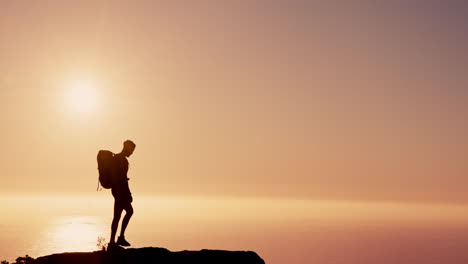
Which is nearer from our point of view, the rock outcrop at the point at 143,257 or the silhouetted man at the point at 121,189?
the rock outcrop at the point at 143,257

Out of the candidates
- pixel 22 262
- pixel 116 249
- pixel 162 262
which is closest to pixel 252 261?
pixel 162 262

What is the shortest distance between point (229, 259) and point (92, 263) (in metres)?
4.97

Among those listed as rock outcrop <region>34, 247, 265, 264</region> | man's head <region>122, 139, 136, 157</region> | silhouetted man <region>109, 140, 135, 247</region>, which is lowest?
rock outcrop <region>34, 247, 265, 264</region>

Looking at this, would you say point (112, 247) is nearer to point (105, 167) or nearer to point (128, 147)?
point (105, 167)

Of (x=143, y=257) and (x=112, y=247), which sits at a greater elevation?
(x=112, y=247)

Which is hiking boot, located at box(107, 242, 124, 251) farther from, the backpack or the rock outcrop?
the backpack

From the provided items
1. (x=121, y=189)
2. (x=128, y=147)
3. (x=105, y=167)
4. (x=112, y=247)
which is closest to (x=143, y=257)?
(x=112, y=247)

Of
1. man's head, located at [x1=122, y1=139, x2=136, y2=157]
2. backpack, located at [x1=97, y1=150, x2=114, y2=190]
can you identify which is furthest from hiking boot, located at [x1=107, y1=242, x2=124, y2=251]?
man's head, located at [x1=122, y1=139, x2=136, y2=157]

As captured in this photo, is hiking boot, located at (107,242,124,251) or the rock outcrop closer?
the rock outcrop

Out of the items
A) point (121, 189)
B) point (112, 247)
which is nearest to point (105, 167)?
point (121, 189)

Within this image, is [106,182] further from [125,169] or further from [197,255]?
[197,255]

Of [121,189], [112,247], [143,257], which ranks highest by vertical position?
[121,189]

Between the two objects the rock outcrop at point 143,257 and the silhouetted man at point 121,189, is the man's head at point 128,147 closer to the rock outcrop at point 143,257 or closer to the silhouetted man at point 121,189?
the silhouetted man at point 121,189

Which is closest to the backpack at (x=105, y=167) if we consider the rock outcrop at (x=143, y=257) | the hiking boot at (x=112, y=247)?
the hiking boot at (x=112, y=247)
